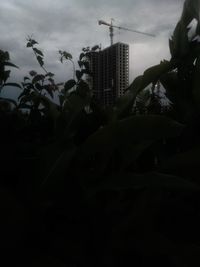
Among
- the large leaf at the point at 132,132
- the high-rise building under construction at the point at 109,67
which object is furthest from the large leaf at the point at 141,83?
the high-rise building under construction at the point at 109,67

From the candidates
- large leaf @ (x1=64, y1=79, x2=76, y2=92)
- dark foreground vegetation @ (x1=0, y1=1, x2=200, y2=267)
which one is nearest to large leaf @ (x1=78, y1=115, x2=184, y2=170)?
dark foreground vegetation @ (x1=0, y1=1, x2=200, y2=267)

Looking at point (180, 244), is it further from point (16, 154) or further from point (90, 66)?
point (90, 66)

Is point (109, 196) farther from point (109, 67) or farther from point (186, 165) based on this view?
point (109, 67)

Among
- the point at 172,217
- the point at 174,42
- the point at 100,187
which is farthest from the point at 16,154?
the point at 174,42

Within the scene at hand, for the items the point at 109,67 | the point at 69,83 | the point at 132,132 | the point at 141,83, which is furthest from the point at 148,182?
the point at 109,67

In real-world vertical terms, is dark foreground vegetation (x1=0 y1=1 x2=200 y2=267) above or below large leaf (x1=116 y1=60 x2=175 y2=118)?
below

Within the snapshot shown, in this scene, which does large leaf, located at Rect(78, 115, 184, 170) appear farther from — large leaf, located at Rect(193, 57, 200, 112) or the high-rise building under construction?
the high-rise building under construction

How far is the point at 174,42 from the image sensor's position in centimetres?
87

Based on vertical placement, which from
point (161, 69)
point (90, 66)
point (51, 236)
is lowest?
point (51, 236)

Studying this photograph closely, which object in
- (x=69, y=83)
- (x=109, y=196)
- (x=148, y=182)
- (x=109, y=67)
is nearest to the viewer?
(x=148, y=182)

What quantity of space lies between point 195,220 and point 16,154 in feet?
1.47

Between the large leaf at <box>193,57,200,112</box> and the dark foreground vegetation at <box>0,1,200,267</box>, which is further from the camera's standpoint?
the large leaf at <box>193,57,200,112</box>

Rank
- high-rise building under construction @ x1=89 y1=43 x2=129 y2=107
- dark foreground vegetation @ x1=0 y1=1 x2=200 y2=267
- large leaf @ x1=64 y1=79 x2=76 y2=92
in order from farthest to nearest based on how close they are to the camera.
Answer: high-rise building under construction @ x1=89 y1=43 x2=129 y2=107 → large leaf @ x1=64 y1=79 x2=76 y2=92 → dark foreground vegetation @ x1=0 y1=1 x2=200 y2=267

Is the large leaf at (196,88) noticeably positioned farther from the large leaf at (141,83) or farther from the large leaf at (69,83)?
the large leaf at (69,83)
